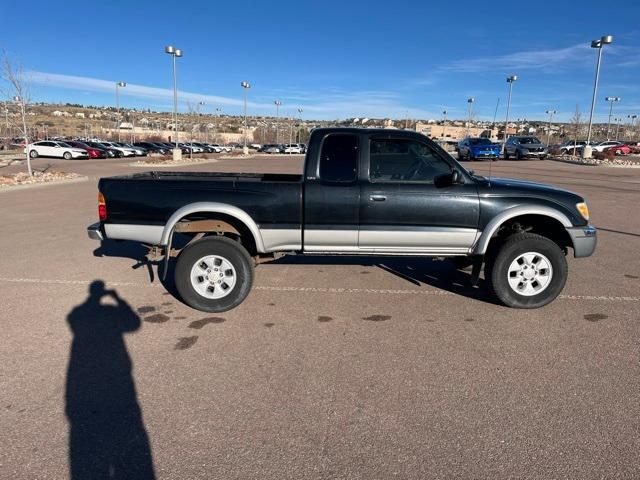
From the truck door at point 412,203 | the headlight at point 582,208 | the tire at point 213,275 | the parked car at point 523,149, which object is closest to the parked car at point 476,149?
the parked car at point 523,149

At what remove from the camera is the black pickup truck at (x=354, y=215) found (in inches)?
201

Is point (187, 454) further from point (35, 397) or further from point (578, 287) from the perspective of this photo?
point (578, 287)

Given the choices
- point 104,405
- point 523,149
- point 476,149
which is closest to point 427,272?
point 104,405

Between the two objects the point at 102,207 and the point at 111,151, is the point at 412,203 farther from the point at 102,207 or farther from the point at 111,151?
the point at 111,151

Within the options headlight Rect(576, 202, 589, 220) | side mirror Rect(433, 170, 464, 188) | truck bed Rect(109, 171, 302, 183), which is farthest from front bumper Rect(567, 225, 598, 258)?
truck bed Rect(109, 171, 302, 183)

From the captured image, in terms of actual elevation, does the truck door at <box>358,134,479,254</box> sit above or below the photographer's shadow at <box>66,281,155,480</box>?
above

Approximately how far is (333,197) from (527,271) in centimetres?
227

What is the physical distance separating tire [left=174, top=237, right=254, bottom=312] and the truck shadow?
205cm

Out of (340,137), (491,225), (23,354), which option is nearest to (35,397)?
(23,354)

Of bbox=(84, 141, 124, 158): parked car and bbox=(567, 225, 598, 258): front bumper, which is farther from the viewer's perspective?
bbox=(84, 141, 124, 158): parked car

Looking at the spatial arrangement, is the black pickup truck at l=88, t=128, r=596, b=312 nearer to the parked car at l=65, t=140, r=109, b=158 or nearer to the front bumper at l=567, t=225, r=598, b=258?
the front bumper at l=567, t=225, r=598, b=258

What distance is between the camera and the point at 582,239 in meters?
5.24

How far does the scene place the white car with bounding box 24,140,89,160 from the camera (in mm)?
40719

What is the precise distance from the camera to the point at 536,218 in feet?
17.7
